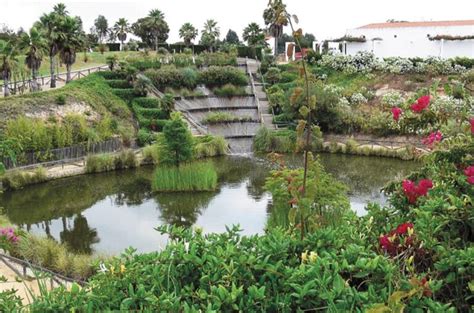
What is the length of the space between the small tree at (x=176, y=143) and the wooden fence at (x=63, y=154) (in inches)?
229

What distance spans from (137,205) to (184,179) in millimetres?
1997

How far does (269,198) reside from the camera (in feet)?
56.4

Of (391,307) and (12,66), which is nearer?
(391,307)

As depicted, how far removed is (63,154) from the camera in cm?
2253

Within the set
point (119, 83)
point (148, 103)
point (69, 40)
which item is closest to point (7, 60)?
point (69, 40)

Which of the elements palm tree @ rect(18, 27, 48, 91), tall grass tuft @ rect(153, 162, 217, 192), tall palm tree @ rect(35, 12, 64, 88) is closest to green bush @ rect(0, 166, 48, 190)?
tall grass tuft @ rect(153, 162, 217, 192)

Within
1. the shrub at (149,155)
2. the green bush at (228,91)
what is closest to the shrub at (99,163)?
the shrub at (149,155)

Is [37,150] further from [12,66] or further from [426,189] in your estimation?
[426,189]

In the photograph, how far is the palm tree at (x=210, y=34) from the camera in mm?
50900

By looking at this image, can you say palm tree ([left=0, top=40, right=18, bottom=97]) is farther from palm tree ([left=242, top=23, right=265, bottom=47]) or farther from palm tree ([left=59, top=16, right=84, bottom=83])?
palm tree ([left=242, top=23, right=265, bottom=47])

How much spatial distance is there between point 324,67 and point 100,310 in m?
36.4

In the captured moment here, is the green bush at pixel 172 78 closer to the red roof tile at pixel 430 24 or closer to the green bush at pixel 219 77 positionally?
the green bush at pixel 219 77

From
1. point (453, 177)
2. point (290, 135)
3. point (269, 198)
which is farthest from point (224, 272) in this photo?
point (290, 135)

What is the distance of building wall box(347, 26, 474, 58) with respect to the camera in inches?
1533
